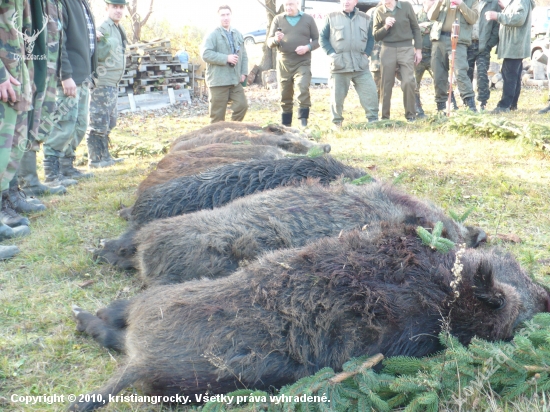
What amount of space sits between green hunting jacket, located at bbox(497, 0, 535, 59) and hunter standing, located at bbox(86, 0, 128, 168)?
8105mm

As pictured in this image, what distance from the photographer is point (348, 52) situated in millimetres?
10875

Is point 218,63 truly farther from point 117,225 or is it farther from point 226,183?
point 226,183

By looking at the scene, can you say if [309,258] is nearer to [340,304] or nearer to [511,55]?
[340,304]

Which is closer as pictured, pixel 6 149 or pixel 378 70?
pixel 6 149

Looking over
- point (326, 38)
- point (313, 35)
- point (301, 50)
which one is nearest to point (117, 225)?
point (301, 50)

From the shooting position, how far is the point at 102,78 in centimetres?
874

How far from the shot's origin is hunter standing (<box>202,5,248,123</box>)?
1022 cm

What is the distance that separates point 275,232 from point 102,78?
6293 millimetres

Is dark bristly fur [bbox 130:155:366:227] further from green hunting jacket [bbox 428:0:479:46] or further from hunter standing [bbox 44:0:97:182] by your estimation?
green hunting jacket [bbox 428:0:479:46]

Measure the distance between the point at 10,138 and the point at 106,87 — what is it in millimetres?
4194

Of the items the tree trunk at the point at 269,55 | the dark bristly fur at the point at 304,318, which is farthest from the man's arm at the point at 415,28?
the dark bristly fur at the point at 304,318

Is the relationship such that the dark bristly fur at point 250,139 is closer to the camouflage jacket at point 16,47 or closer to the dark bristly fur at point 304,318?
the camouflage jacket at point 16,47

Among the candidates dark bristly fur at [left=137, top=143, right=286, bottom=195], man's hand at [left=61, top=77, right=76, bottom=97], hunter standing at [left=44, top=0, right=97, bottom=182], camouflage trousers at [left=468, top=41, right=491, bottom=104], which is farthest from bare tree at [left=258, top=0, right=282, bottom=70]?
dark bristly fur at [left=137, top=143, right=286, bottom=195]

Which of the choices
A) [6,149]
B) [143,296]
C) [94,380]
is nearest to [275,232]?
[143,296]
